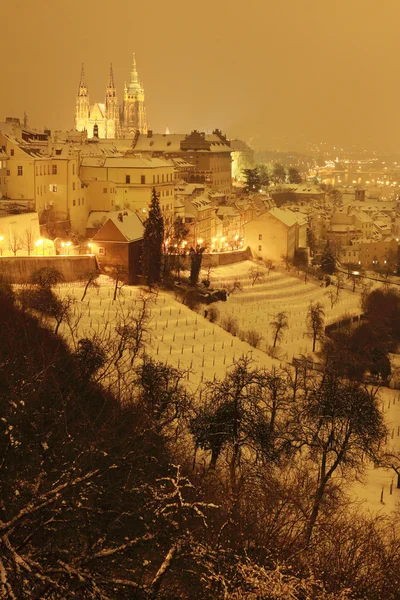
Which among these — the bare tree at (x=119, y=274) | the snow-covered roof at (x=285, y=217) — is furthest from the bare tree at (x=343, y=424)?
the snow-covered roof at (x=285, y=217)

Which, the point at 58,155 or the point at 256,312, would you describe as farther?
the point at 58,155

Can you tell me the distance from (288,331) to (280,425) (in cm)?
1018

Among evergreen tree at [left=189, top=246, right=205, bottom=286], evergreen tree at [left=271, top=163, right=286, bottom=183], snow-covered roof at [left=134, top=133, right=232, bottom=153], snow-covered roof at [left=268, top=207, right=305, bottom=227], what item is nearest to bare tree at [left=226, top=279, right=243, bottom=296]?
evergreen tree at [left=189, top=246, right=205, bottom=286]

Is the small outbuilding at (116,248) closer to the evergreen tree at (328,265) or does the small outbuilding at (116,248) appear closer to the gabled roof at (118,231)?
the gabled roof at (118,231)

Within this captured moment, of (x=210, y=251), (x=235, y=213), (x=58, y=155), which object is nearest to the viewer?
(x=58, y=155)

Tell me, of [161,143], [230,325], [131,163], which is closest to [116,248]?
[230,325]

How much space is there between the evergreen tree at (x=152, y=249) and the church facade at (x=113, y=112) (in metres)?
58.7

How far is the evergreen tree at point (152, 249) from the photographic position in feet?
90.0

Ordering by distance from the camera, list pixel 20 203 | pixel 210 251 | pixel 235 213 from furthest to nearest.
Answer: pixel 235 213, pixel 210 251, pixel 20 203

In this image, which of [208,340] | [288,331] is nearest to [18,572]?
[208,340]

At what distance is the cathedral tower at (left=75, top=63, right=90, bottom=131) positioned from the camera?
89.6 metres

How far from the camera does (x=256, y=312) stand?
28.4m

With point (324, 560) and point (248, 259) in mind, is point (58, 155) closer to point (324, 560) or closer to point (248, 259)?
point (248, 259)

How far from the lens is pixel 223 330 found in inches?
984
